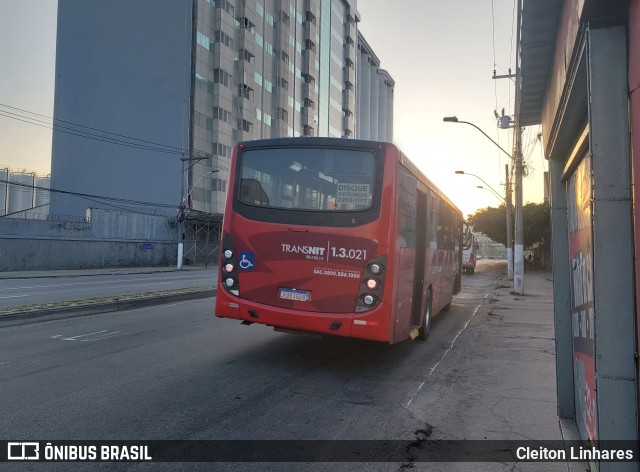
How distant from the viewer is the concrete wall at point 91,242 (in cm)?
2993

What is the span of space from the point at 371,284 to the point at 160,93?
153ft

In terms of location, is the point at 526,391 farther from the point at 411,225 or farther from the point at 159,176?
the point at 159,176

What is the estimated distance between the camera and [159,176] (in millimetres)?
46781

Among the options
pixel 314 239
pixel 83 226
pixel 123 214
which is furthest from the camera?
pixel 123 214

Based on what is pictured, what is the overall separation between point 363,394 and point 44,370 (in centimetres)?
399

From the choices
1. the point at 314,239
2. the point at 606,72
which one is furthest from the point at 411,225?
the point at 606,72

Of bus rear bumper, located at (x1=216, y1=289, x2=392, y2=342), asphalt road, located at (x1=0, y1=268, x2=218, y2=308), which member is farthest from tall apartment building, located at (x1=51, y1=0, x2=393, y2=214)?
bus rear bumper, located at (x1=216, y1=289, x2=392, y2=342)

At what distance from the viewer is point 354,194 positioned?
659 centimetres

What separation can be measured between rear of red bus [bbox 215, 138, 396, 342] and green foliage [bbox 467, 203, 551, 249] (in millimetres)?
39090

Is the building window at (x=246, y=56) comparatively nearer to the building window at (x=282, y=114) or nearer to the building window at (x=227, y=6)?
the building window at (x=227, y=6)

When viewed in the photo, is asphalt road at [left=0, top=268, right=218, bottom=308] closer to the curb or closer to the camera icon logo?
the curb

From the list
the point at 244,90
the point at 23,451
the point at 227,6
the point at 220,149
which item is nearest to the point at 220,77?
the point at 244,90

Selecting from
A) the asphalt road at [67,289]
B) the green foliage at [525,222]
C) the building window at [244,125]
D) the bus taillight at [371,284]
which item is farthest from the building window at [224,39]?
the bus taillight at [371,284]

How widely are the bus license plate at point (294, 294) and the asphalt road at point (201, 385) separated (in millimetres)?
973
